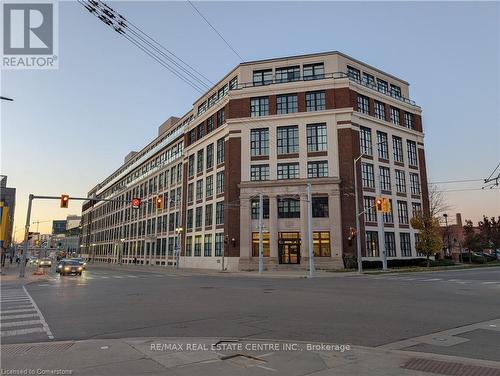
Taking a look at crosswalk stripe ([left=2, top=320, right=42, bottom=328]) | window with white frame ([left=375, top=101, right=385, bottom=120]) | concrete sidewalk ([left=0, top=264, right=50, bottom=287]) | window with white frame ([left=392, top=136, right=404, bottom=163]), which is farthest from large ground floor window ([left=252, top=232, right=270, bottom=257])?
crosswalk stripe ([left=2, top=320, right=42, bottom=328])

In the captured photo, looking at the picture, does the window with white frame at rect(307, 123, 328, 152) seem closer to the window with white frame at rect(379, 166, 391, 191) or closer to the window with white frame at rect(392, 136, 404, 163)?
the window with white frame at rect(379, 166, 391, 191)

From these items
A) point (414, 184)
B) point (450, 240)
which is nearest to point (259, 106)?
point (414, 184)

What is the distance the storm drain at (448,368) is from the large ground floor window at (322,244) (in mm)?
38874

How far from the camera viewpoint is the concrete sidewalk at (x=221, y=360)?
6.07 meters

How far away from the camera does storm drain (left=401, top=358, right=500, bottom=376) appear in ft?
19.7

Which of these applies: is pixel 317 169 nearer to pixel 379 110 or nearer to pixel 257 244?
pixel 257 244

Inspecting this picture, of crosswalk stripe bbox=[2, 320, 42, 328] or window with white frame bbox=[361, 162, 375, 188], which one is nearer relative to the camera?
crosswalk stripe bbox=[2, 320, 42, 328]

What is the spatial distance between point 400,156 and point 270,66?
22.5 m

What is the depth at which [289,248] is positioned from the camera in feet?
153

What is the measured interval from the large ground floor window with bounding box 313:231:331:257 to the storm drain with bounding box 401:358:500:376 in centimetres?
3887

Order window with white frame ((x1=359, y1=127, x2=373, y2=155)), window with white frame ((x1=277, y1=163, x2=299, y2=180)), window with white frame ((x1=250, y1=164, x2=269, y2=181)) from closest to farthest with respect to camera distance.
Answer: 1. window with white frame ((x1=277, y1=163, x2=299, y2=180))
2. window with white frame ((x1=250, y1=164, x2=269, y2=181))
3. window with white frame ((x1=359, y1=127, x2=373, y2=155))

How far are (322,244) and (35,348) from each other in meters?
39.9

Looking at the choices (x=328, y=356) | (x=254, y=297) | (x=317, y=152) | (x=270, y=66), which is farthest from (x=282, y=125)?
(x=328, y=356)

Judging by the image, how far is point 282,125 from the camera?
49625 mm
